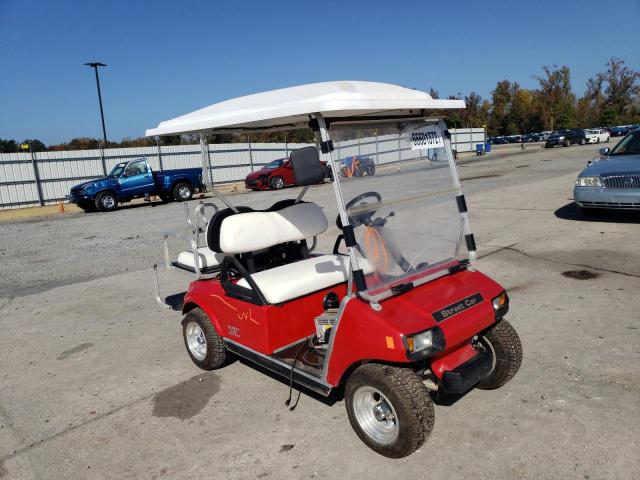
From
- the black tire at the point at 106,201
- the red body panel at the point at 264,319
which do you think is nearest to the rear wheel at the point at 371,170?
the red body panel at the point at 264,319

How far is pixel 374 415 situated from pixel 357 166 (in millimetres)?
1459

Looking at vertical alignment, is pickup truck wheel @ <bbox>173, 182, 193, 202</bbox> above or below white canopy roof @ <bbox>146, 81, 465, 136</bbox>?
below

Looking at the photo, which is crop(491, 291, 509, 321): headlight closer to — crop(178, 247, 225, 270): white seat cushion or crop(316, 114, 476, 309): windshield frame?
crop(316, 114, 476, 309): windshield frame

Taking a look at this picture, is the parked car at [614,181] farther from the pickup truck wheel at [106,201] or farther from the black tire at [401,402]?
the pickup truck wheel at [106,201]

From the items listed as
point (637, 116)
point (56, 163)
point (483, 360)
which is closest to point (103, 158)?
point (56, 163)

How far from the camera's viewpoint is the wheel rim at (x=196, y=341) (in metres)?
4.04

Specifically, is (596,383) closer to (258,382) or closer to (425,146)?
(425,146)

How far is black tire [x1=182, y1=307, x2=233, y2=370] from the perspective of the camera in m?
3.82

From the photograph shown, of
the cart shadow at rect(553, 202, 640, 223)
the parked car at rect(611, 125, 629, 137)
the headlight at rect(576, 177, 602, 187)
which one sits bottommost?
the cart shadow at rect(553, 202, 640, 223)

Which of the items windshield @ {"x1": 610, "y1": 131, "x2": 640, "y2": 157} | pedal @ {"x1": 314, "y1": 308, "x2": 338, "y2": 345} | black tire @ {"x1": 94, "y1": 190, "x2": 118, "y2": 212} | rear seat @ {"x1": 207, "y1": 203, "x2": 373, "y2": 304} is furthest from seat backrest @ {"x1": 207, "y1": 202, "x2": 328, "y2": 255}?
black tire @ {"x1": 94, "y1": 190, "x2": 118, "y2": 212}

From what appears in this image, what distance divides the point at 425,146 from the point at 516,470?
6.52 ft

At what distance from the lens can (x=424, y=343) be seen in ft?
8.45

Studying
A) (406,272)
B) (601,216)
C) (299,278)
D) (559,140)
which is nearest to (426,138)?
(406,272)

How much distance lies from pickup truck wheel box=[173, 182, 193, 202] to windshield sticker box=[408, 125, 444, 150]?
16114 mm
